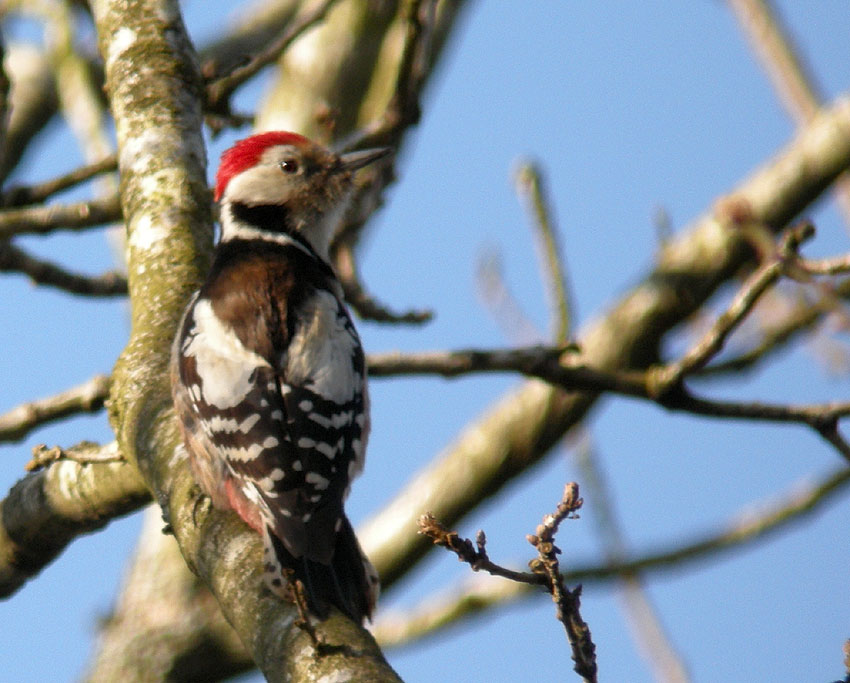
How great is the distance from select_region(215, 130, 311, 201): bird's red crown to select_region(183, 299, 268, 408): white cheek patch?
1.27 m

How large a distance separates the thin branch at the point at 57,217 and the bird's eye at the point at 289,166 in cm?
67

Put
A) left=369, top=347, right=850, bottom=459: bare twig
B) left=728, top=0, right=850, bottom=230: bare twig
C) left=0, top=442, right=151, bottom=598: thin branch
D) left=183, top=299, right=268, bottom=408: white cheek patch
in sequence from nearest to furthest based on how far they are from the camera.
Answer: left=183, top=299, right=268, bottom=408: white cheek patch
left=0, top=442, right=151, bottom=598: thin branch
left=369, top=347, right=850, bottom=459: bare twig
left=728, top=0, right=850, bottom=230: bare twig

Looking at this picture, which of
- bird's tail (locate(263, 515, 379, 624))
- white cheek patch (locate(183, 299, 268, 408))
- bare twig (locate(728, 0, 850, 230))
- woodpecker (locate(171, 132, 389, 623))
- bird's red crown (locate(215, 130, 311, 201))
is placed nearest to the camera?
bird's tail (locate(263, 515, 379, 624))

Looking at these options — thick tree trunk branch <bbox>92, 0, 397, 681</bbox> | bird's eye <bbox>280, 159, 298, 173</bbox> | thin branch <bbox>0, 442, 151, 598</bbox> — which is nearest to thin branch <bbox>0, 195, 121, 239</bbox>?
thick tree trunk branch <bbox>92, 0, 397, 681</bbox>

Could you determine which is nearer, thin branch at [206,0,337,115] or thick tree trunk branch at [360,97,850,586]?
thin branch at [206,0,337,115]

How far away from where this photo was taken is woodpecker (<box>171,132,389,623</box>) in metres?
3.09

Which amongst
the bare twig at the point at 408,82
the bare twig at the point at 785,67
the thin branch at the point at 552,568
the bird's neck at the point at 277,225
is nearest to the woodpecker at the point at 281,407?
the bird's neck at the point at 277,225

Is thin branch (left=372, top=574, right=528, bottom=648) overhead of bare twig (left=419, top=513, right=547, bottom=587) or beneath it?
overhead

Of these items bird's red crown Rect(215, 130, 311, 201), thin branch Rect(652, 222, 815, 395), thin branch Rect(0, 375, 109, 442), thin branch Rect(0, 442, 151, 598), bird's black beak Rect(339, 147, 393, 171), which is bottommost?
thin branch Rect(652, 222, 815, 395)

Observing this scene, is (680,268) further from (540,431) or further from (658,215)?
(540,431)

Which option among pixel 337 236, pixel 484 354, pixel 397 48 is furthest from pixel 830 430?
pixel 397 48

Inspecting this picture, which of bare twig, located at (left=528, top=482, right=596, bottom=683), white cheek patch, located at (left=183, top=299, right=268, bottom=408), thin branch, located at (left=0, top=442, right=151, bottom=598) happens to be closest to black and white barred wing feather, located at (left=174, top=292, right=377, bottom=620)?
white cheek patch, located at (left=183, top=299, right=268, bottom=408)

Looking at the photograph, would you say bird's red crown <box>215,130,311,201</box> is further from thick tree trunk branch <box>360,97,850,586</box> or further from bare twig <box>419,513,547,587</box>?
bare twig <box>419,513,547,587</box>

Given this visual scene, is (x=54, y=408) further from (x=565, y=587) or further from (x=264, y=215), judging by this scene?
(x=565, y=587)
